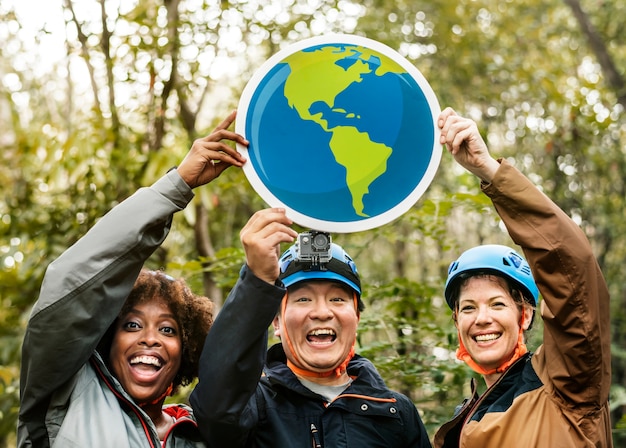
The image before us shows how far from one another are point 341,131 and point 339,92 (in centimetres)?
16

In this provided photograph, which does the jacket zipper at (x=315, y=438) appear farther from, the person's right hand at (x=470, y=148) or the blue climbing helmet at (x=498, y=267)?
the person's right hand at (x=470, y=148)

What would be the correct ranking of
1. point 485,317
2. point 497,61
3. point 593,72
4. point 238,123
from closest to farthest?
point 238,123
point 485,317
point 497,61
point 593,72

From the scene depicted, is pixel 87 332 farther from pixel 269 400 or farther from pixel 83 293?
pixel 269 400

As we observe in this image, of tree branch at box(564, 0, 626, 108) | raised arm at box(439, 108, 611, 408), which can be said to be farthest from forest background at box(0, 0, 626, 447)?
raised arm at box(439, 108, 611, 408)

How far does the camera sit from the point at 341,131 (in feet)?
9.01

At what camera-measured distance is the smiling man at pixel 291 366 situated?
254 cm

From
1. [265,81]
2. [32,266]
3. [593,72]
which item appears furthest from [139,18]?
[593,72]

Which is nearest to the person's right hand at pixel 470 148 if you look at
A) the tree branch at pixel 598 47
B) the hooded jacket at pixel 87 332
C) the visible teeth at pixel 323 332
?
the visible teeth at pixel 323 332

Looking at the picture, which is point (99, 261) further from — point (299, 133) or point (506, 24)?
point (506, 24)

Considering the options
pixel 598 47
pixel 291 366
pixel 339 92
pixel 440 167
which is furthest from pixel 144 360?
pixel 598 47

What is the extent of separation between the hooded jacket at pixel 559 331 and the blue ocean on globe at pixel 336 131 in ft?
1.32

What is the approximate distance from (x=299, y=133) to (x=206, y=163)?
393 millimetres

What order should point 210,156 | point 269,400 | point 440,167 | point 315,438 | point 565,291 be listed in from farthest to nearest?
point 440,167, point 269,400, point 315,438, point 210,156, point 565,291

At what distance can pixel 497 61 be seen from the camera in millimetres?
8000
